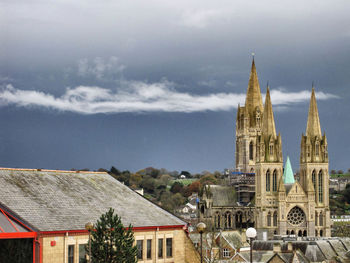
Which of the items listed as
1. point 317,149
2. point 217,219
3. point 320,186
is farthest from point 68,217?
point 320,186

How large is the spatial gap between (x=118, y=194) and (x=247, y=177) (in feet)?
395

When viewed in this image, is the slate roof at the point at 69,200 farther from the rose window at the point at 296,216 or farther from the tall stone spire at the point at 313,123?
the tall stone spire at the point at 313,123

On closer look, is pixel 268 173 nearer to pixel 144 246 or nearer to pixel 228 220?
pixel 228 220

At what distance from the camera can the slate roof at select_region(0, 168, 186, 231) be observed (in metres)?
36.8

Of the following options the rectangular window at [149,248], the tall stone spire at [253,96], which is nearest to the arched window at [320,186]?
the tall stone spire at [253,96]

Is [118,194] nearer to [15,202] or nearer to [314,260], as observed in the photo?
[15,202]

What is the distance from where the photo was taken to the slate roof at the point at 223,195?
156m

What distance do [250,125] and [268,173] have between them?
2811 centimetres

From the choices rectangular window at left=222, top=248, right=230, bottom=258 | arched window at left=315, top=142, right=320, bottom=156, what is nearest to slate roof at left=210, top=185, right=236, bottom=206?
arched window at left=315, top=142, right=320, bottom=156

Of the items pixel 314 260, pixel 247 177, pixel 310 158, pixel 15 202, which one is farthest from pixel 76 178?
pixel 247 177

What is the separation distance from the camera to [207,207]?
15300cm

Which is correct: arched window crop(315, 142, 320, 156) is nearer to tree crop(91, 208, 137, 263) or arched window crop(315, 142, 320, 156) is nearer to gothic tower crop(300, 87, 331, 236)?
gothic tower crop(300, 87, 331, 236)

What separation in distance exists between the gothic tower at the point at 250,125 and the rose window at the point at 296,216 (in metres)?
27.9

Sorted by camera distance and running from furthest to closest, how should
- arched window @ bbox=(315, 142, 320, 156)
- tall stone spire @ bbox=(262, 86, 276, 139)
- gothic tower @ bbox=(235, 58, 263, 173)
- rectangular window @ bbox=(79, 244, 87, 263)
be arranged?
1. gothic tower @ bbox=(235, 58, 263, 173)
2. arched window @ bbox=(315, 142, 320, 156)
3. tall stone spire @ bbox=(262, 86, 276, 139)
4. rectangular window @ bbox=(79, 244, 87, 263)
